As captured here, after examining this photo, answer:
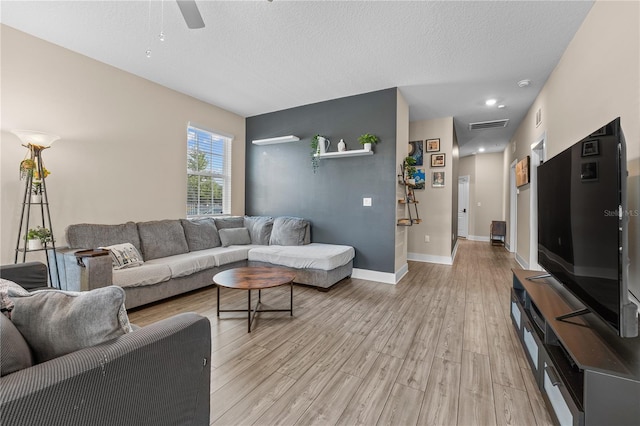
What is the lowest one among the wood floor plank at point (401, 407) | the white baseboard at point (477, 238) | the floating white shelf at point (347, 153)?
the wood floor plank at point (401, 407)

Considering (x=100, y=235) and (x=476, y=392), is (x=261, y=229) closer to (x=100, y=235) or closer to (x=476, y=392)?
(x=100, y=235)

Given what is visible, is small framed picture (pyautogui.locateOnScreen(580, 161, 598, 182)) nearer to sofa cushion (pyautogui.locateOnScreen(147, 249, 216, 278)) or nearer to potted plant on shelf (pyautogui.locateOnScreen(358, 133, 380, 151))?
potted plant on shelf (pyautogui.locateOnScreen(358, 133, 380, 151))

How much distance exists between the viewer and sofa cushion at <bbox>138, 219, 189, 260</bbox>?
333 cm

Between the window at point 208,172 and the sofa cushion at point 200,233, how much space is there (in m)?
0.37

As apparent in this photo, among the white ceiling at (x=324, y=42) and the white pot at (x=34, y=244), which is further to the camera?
the white pot at (x=34, y=244)

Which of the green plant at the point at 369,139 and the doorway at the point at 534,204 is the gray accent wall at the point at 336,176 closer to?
the green plant at the point at 369,139

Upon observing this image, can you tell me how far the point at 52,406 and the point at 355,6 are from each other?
2.84 m

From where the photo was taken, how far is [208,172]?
455cm

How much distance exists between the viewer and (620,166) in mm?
1187

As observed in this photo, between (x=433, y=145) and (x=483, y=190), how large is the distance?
433cm

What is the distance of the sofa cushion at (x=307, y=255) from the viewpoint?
3.44m

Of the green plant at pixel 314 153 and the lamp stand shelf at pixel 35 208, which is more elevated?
the green plant at pixel 314 153

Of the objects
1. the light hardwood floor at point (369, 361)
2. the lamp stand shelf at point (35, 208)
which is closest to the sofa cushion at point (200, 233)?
the light hardwood floor at point (369, 361)

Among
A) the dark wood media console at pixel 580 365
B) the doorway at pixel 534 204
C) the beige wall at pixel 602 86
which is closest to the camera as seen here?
the dark wood media console at pixel 580 365
